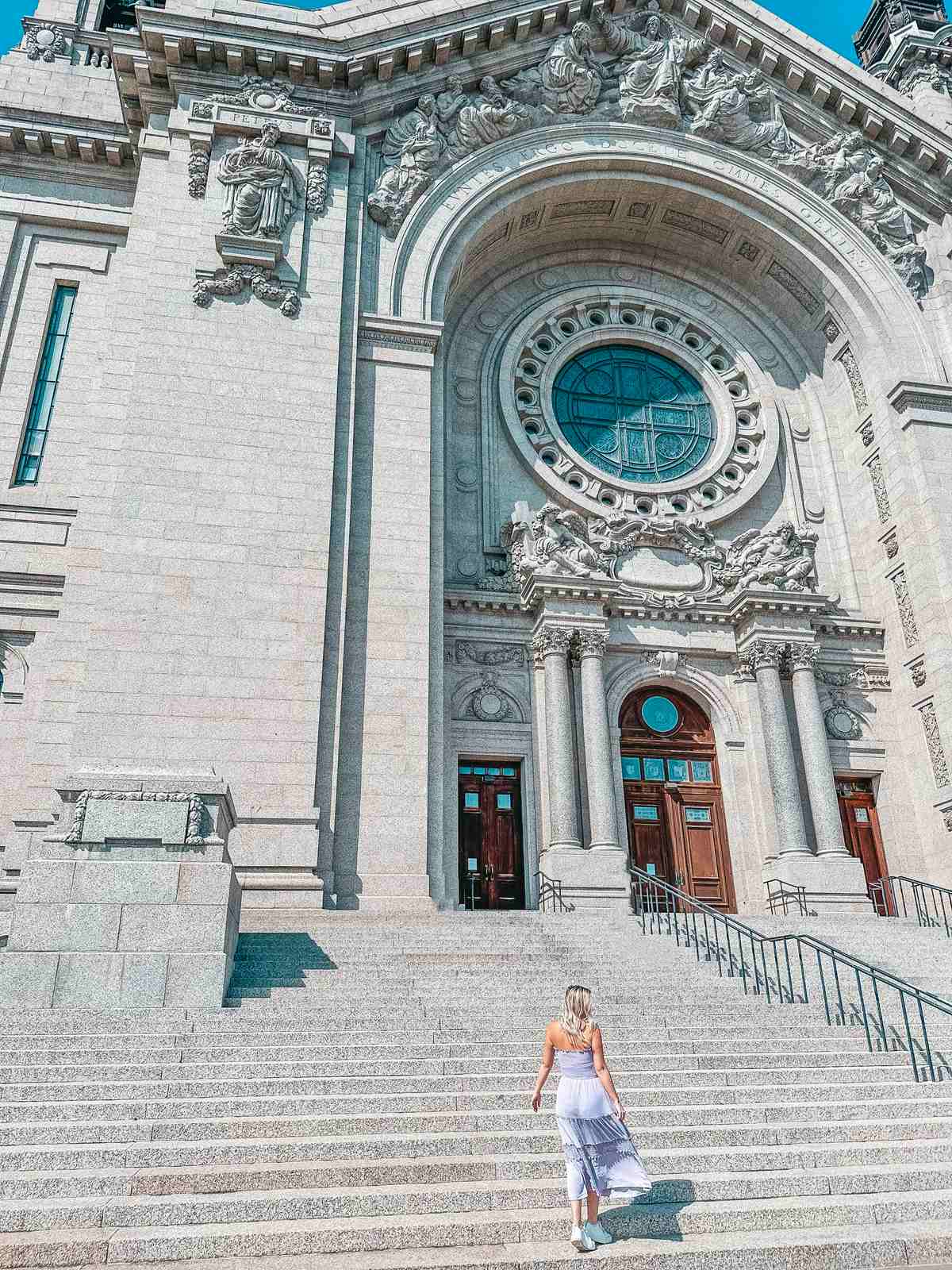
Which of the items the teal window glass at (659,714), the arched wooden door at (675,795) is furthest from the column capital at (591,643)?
the teal window glass at (659,714)

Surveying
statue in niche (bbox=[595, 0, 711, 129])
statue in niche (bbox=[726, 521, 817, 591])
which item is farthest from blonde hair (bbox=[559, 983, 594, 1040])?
statue in niche (bbox=[595, 0, 711, 129])

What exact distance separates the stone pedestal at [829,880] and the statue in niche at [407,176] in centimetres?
1417

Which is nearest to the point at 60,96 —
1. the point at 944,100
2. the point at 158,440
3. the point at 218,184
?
the point at 218,184

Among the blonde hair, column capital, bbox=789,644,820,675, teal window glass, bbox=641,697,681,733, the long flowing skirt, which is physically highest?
column capital, bbox=789,644,820,675

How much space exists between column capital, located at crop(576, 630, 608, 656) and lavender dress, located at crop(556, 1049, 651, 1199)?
12.5 meters

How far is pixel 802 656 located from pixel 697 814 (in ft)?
11.9

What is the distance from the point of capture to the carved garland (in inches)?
375

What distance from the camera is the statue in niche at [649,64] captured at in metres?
21.5

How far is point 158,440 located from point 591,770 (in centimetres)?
919

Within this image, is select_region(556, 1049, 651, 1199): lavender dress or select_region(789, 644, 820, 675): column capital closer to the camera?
select_region(556, 1049, 651, 1199): lavender dress

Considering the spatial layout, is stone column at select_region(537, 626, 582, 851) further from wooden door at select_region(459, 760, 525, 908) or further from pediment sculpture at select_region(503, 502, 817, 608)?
pediment sculpture at select_region(503, 502, 817, 608)

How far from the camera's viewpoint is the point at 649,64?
2170 cm

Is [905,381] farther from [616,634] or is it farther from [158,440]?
[158,440]

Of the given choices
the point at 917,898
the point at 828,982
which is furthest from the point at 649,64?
the point at 828,982
